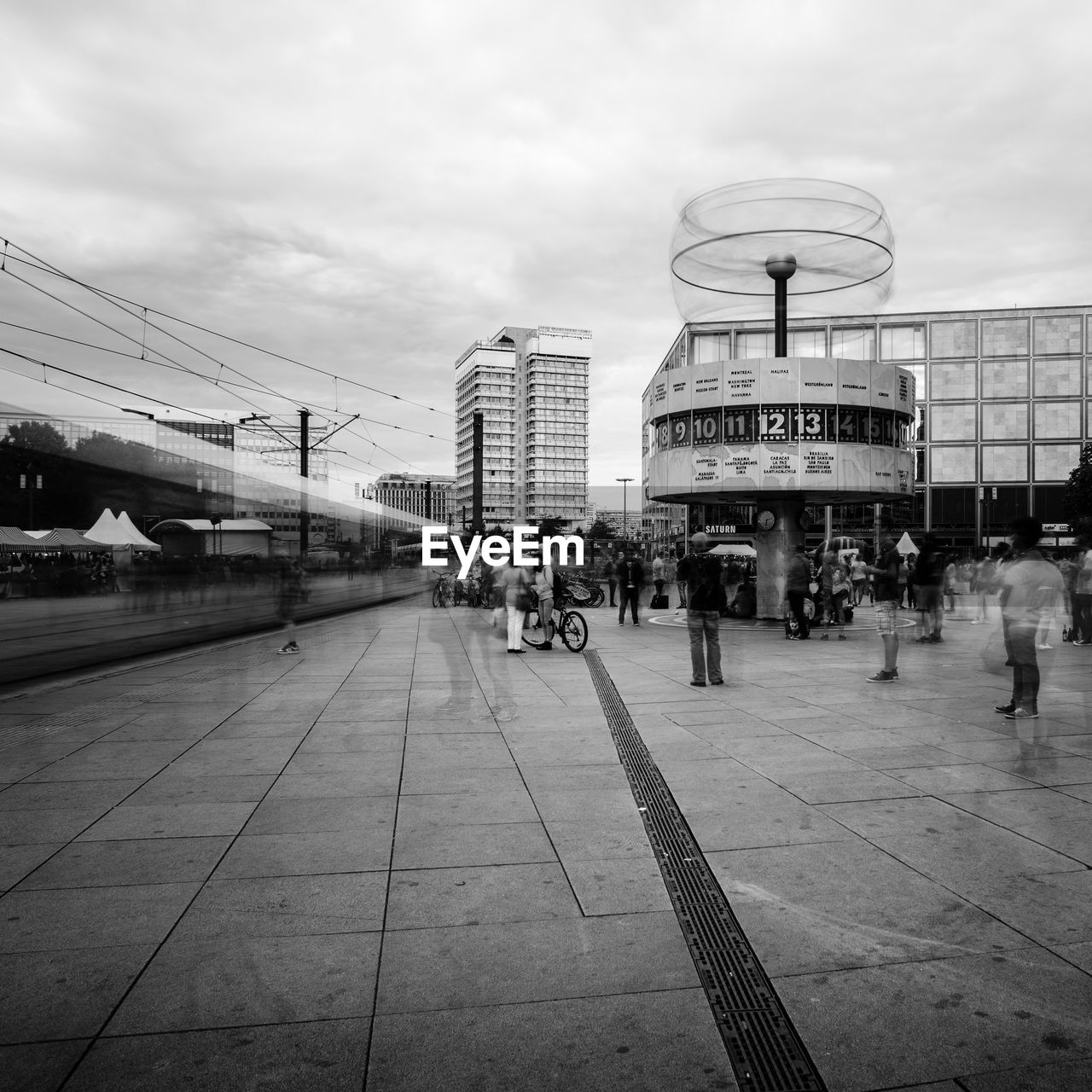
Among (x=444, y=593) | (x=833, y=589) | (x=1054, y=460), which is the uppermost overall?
(x=1054, y=460)

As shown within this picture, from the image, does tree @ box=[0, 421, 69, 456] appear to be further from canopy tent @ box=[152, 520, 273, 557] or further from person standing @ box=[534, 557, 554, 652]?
person standing @ box=[534, 557, 554, 652]

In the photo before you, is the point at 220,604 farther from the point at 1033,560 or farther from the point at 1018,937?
the point at 1018,937

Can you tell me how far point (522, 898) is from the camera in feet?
13.5

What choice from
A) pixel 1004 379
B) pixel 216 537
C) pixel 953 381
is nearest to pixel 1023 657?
pixel 216 537

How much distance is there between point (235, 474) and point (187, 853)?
13141 millimetres

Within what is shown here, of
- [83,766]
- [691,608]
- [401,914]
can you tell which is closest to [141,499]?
[83,766]

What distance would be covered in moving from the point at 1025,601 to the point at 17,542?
10.6m

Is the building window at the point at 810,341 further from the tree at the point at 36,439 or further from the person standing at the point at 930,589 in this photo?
the tree at the point at 36,439

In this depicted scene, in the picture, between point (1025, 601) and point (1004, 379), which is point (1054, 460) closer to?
point (1004, 379)

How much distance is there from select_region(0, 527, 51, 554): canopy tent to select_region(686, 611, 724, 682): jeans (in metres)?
7.83

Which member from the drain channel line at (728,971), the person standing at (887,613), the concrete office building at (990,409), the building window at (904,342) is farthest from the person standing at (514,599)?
the building window at (904,342)

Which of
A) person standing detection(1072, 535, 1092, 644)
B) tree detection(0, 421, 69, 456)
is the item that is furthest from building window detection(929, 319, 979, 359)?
tree detection(0, 421, 69, 456)

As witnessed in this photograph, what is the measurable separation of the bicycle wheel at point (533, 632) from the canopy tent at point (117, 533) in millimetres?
6390

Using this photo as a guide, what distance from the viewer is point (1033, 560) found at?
780cm
